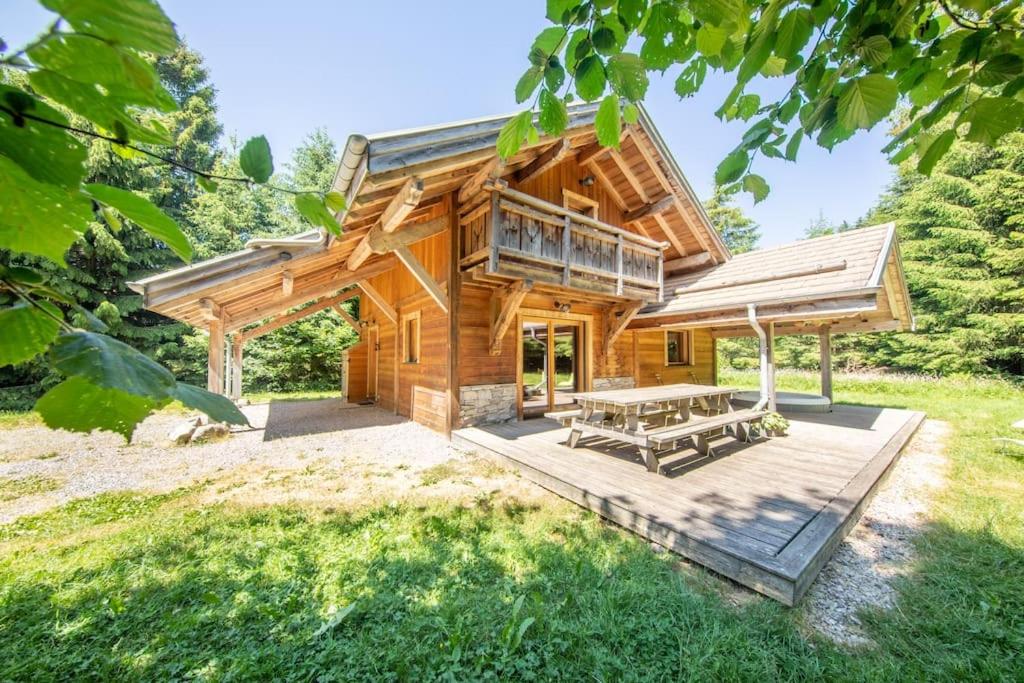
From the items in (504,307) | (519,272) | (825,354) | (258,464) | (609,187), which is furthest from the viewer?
(825,354)

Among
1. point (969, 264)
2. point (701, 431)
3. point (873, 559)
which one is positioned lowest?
point (873, 559)

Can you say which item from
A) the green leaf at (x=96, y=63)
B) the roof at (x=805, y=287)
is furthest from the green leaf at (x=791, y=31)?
the roof at (x=805, y=287)

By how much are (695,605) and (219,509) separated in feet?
14.6

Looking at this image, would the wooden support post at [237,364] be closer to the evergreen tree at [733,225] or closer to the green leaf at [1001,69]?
the green leaf at [1001,69]

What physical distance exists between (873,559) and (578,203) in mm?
7496

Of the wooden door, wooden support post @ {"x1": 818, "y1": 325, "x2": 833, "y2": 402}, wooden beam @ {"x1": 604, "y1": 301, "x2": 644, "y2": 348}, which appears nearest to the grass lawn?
wooden beam @ {"x1": 604, "y1": 301, "x2": 644, "y2": 348}

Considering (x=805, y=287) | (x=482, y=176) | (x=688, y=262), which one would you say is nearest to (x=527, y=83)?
(x=482, y=176)

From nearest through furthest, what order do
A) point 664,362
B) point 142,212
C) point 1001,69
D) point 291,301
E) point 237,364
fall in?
1. point 142,212
2. point 1001,69
3. point 291,301
4. point 237,364
5. point 664,362

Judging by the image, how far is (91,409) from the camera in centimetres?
80

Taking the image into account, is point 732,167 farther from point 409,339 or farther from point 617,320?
point 409,339

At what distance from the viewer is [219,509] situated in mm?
4246

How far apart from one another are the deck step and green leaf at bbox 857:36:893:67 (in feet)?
12.7

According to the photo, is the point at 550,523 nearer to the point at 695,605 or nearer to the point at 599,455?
the point at 695,605

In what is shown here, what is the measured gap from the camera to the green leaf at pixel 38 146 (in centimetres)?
72
